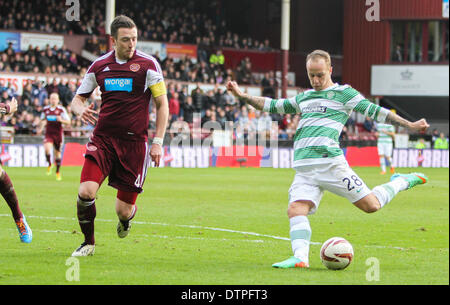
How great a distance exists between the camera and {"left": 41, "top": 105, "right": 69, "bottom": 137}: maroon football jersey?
22.2 metres

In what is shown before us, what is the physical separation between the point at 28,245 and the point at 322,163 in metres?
3.55

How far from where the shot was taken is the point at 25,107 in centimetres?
2877

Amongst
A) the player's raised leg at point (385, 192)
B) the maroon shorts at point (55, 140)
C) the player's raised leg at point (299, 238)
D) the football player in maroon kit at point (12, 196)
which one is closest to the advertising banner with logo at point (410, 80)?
the maroon shorts at point (55, 140)

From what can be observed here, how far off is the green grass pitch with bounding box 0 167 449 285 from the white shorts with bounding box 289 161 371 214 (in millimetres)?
715

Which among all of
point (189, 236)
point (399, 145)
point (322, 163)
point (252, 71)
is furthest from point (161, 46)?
point (322, 163)

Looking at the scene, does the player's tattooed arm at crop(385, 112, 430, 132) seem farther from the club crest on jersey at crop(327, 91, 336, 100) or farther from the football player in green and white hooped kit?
the club crest on jersey at crop(327, 91, 336, 100)

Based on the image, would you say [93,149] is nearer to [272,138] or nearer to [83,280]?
[83,280]

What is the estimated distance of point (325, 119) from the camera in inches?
311

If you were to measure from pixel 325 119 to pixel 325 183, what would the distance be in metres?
0.65

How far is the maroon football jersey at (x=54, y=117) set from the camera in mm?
22203

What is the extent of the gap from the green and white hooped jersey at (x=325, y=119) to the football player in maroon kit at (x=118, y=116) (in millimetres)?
1442

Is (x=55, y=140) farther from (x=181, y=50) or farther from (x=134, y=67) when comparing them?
(x=181, y=50)

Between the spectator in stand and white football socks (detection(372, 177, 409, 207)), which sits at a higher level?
white football socks (detection(372, 177, 409, 207))

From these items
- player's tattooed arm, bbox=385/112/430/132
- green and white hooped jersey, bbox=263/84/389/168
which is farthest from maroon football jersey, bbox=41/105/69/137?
player's tattooed arm, bbox=385/112/430/132
